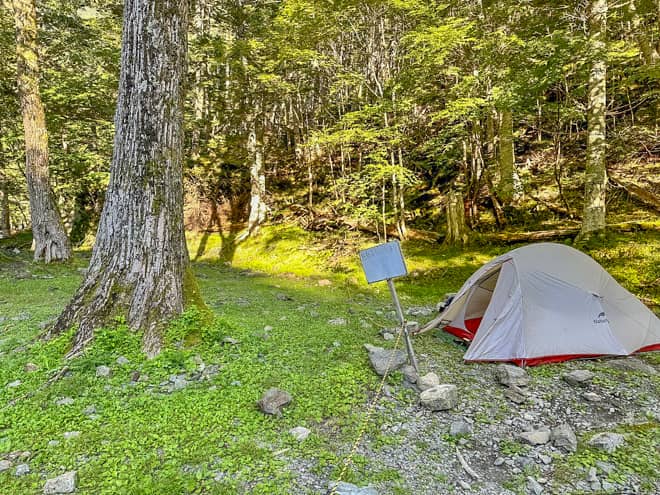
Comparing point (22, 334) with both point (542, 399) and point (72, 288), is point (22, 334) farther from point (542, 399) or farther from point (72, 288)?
point (542, 399)

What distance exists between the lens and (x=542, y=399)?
3.67 meters

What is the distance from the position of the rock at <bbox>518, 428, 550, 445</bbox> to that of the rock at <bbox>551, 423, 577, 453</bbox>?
0.05 m

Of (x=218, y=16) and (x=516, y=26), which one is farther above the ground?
(x=218, y=16)

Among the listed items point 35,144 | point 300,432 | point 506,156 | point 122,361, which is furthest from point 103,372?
point 506,156

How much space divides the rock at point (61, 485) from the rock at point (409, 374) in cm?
287

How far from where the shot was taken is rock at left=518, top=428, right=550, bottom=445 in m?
2.96

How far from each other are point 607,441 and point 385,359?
199cm

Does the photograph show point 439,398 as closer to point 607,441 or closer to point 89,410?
point 607,441

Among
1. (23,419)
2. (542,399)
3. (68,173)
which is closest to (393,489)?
A: (542,399)

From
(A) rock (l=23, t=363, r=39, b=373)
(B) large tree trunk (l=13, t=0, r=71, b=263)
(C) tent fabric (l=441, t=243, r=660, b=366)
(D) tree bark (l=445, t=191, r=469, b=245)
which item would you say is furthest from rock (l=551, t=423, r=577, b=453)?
(B) large tree trunk (l=13, t=0, r=71, b=263)

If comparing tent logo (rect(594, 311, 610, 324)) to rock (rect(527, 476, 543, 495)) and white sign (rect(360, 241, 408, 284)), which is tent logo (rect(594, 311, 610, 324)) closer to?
white sign (rect(360, 241, 408, 284))

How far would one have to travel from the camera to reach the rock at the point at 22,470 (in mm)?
2454

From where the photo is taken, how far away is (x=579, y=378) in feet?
13.0

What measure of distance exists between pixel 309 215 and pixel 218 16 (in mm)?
7930
